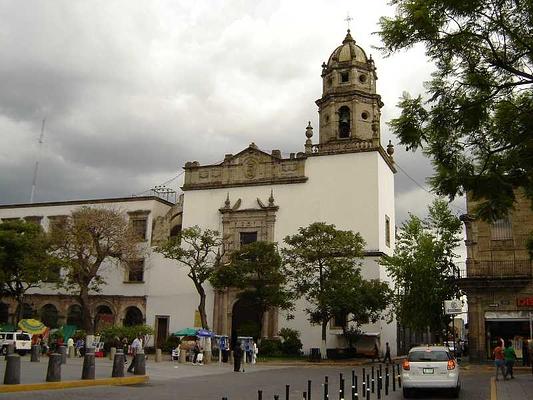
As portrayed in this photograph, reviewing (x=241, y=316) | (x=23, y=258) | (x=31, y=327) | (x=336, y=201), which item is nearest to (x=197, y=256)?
(x=241, y=316)

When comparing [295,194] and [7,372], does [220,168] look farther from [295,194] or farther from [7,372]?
[7,372]

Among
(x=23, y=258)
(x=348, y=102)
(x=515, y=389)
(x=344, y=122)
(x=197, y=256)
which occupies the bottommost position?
(x=515, y=389)

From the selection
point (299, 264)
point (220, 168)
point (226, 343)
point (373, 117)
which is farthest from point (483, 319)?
point (220, 168)

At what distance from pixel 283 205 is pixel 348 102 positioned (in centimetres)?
894

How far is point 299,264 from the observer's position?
121ft

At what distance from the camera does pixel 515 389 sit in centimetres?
1773

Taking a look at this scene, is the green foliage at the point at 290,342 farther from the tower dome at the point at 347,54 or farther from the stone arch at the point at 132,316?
the tower dome at the point at 347,54

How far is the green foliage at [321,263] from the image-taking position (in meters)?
35.0

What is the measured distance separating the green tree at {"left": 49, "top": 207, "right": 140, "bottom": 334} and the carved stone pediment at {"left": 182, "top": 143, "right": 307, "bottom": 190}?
254 inches

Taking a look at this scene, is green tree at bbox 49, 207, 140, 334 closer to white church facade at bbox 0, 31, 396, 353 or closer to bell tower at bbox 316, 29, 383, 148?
white church facade at bbox 0, 31, 396, 353

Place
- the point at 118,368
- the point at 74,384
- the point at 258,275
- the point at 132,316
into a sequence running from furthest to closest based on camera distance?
the point at 132,316
the point at 258,275
the point at 118,368
the point at 74,384

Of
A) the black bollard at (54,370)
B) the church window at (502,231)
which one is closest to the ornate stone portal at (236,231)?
the church window at (502,231)

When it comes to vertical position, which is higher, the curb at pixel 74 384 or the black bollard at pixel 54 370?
the black bollard at pixel 54 370

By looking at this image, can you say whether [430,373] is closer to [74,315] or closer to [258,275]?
[258,275]
